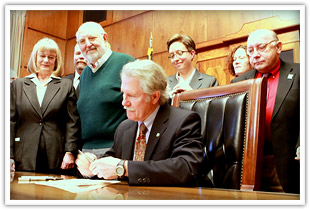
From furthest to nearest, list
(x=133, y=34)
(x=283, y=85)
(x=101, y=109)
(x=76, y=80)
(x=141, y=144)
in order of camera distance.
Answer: (x=133, y=34), (x=76, y=80), (x=101, y=109), (x=283, y=85), (x=141, y=144)

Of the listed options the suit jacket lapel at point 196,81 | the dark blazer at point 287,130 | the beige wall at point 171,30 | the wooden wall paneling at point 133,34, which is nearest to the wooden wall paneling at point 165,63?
the beige wall at point 171,30

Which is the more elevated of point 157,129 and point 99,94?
point 99,94

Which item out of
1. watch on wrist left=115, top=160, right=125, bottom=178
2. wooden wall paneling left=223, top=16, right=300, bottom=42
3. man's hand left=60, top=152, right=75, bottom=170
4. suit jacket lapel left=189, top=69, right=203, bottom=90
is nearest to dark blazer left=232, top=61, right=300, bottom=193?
suit jacket lapel left=189, top=69, right=203, bottom=90

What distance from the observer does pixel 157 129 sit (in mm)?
1634

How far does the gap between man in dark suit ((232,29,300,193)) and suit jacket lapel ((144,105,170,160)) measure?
0.58m

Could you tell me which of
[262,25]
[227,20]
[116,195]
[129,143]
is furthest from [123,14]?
[116,195]

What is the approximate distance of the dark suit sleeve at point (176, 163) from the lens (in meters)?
1.38

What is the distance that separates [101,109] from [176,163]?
1.04 metres

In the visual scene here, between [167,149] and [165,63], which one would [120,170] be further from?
[165,63]

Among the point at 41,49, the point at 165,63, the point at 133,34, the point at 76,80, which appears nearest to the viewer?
the point at 41,49

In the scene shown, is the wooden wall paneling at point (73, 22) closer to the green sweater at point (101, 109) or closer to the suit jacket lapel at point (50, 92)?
the suit jacket lapel at point (50, 92)

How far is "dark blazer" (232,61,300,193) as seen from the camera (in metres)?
1.83

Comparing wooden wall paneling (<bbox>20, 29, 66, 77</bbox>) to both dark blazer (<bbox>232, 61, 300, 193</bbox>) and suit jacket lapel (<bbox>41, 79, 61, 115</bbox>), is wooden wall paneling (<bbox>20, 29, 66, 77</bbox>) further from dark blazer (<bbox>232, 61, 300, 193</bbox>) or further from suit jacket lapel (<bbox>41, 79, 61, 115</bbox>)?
dark blazer (<bbox>232, 61, 300, 193</bbox>)
